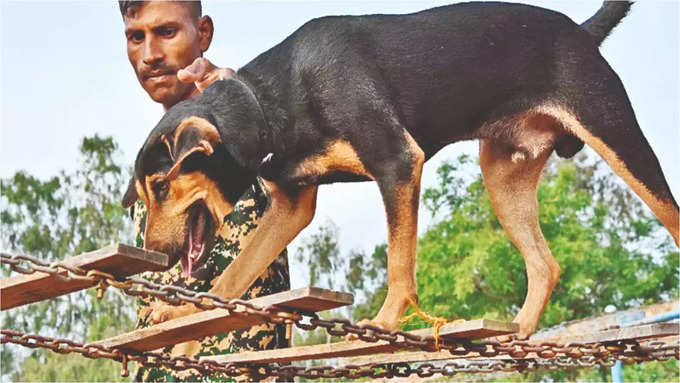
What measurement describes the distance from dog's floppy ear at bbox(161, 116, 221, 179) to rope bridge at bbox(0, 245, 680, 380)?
18.6 inches

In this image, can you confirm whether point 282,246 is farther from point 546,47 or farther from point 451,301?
point 451,301

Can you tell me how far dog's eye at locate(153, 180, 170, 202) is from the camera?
3.28 m

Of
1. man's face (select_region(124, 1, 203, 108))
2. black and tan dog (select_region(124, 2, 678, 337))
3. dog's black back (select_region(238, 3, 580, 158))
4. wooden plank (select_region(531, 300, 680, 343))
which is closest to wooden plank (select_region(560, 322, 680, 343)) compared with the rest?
black and tan dog (select_region(124, 2, 678, 337))

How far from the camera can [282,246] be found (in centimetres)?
385

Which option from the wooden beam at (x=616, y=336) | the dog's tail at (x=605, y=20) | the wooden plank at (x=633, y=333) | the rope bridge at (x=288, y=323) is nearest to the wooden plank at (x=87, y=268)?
the rope bridge at (x=288, y=323)

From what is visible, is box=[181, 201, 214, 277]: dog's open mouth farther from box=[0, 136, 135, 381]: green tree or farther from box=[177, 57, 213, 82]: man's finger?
box=[0, 136, 135, 381]: green tree

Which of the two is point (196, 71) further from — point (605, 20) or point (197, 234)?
point (605, 20)

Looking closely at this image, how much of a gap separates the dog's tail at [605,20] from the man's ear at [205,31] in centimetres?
207

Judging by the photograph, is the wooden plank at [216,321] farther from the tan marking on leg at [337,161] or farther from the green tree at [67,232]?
the green tree at [67,232]

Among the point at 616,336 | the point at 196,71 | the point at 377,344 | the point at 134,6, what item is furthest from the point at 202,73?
the point at 616,336

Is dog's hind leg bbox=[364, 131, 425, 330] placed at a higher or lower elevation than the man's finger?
lower

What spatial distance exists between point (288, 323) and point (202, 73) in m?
1.27

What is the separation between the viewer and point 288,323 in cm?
309

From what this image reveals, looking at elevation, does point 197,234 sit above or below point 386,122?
below
